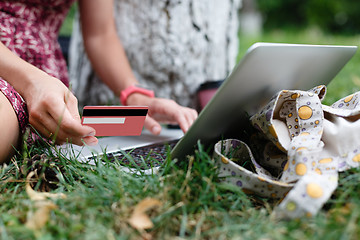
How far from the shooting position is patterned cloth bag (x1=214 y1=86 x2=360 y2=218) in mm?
727

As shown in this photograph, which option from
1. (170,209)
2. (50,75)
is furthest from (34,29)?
(170,209)

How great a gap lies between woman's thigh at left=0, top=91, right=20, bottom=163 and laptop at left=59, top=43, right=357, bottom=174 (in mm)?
177

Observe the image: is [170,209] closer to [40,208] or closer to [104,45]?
[40,208]

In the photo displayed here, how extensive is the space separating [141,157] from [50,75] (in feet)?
1.46

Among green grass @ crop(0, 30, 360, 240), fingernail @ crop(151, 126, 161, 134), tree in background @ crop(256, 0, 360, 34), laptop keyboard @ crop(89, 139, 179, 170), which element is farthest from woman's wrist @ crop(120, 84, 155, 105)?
tree in background @ crop(256, 0, 360, 34)

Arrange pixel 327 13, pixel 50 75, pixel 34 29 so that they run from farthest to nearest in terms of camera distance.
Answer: pixel 327 13, pixel 34 29, pixel 50 75

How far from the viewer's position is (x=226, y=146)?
3.16ft

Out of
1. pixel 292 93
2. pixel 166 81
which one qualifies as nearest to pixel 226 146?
pixel 292 93

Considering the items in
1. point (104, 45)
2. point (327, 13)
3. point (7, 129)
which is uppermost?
point (104, 45)

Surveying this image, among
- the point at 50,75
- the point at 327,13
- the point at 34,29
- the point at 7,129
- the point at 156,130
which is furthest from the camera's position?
the point at 327,13

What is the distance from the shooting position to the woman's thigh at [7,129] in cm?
98

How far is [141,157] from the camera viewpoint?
38.2 inches

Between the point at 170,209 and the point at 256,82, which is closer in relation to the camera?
the point at 170,209

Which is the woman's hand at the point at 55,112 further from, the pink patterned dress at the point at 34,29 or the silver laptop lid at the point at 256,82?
the pink patterned dress at the point at 34,29
